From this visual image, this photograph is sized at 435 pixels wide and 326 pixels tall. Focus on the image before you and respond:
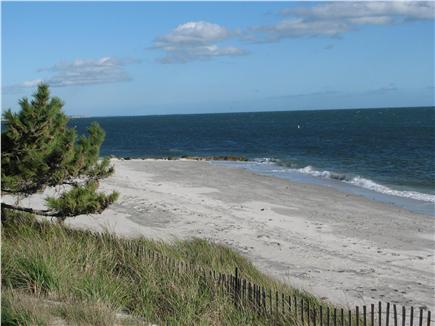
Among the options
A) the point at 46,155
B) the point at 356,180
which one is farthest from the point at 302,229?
the point at 356,180

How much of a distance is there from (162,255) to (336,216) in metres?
11.6

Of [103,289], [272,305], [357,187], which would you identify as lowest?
[357,187]

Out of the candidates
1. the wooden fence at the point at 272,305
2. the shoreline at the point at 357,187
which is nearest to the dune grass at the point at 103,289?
the wooden fence at the point at 272,305

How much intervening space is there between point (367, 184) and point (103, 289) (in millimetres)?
24396

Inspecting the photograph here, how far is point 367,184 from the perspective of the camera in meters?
29.7

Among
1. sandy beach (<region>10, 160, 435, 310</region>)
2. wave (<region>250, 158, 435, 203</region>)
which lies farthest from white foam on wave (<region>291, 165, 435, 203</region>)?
sandy beach (<region>10, 160, 435, 310</region>)

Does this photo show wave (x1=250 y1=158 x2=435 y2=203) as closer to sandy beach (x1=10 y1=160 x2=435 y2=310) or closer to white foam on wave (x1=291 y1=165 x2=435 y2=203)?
white foam on wave (x1=291 y1=165 x2=435 y2=203)

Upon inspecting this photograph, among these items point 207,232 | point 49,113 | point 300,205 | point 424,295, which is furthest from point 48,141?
point 300,205

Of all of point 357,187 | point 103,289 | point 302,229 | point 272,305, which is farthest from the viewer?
point 357,187

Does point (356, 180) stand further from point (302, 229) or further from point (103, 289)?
point (103, 289)

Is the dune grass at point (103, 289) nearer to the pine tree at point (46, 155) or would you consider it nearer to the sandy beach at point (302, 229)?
the pine tree at point (46, 155)

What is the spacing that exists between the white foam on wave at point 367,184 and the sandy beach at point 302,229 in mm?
2650

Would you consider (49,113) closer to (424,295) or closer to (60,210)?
(60,210)

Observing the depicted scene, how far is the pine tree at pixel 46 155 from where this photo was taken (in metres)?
10.1
